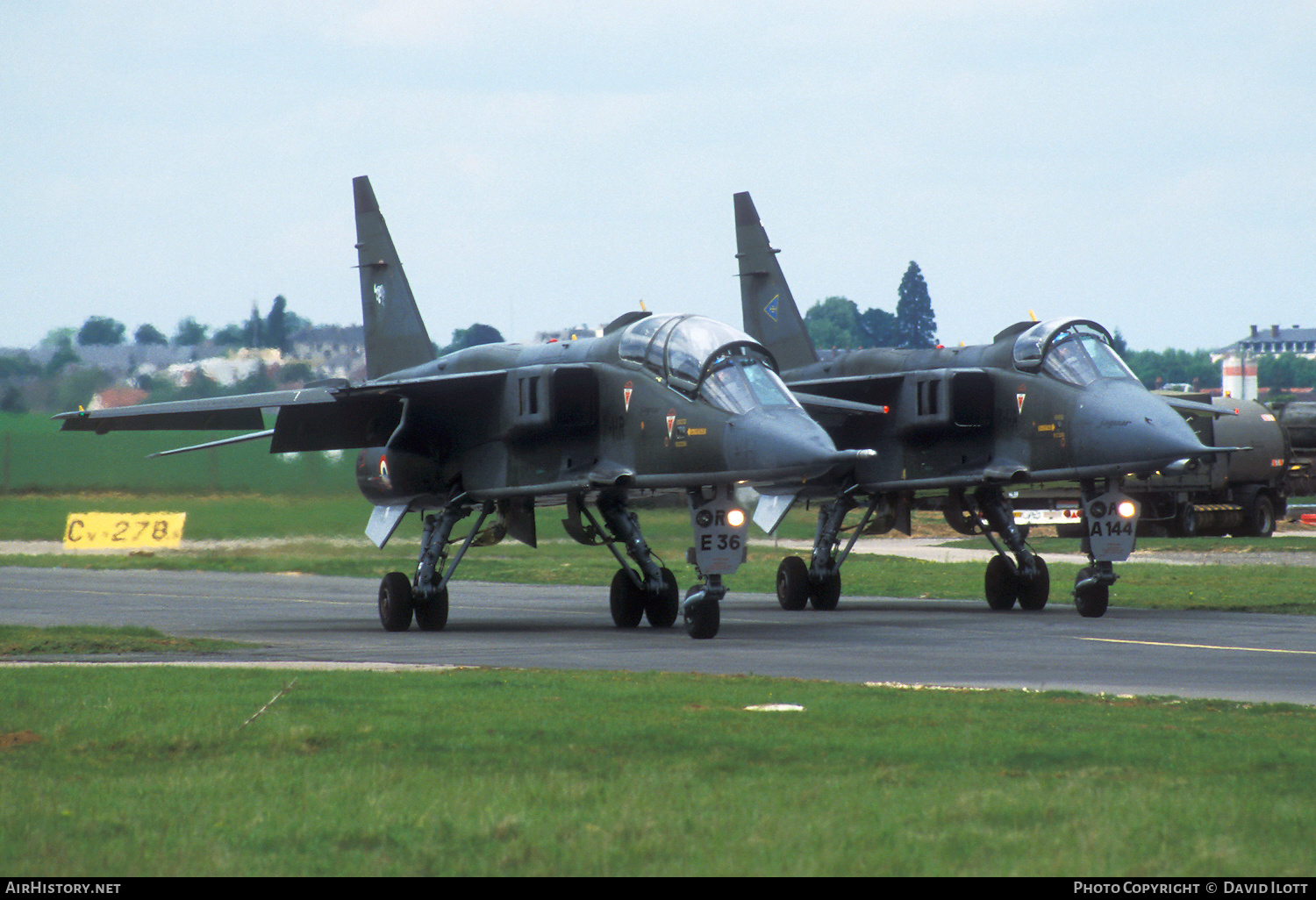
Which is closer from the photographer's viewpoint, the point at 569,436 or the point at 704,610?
the point at 704,610

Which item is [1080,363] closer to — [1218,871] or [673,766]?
[673,766]

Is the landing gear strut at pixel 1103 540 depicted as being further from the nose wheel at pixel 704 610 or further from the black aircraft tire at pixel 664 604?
the nose wheel at pixel 704 610

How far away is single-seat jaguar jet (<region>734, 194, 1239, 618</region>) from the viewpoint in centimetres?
2234

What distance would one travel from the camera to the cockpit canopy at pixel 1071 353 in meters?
23.1

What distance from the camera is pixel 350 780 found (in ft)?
27.4

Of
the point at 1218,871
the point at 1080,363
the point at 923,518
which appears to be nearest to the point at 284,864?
the point at 1218,871

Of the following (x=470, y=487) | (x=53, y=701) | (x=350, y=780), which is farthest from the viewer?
(x=470, y=487)

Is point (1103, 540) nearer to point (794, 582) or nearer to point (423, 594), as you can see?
point (794, 582)

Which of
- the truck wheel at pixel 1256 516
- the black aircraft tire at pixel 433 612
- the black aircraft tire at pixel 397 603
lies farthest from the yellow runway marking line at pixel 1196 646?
the truck wheel at pixel 1256 516

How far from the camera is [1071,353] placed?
2334 centimetres

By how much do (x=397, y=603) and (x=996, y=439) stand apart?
9544 millimetres

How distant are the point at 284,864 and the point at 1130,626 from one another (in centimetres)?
1609

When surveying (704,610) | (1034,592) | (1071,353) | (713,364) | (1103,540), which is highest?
(1071,353)

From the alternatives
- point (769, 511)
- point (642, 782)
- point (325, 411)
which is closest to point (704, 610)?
point (769, 511)
